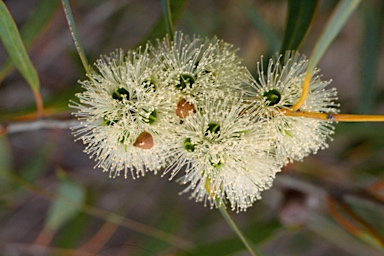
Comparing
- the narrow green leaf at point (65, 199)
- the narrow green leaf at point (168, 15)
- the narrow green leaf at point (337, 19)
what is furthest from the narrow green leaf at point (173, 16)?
the narrow green leaf at point (65, 199)

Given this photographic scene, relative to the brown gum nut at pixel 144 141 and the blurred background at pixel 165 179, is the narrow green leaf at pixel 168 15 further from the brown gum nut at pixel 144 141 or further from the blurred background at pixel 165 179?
the blurred background at pixel 165 179

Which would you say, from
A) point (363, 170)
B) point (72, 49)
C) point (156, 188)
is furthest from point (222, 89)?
point (156, 188)

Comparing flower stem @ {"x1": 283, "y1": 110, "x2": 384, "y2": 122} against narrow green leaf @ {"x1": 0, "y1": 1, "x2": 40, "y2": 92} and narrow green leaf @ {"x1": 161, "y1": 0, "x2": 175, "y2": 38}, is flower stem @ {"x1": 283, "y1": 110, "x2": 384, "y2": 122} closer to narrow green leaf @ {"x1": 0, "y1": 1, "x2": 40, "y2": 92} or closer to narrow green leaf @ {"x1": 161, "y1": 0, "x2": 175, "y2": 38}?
narrow green leaf @ {"x1": 161, "y1": 0, "x2": 175, "y2": 38}

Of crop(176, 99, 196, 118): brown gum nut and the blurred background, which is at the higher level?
the blurred background

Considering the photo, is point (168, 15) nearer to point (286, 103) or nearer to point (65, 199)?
point (286, 103)

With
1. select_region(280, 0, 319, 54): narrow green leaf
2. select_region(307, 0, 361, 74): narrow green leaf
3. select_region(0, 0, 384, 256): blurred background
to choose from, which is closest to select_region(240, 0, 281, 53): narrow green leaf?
select_region(0, 0, 384, 256): blurred background

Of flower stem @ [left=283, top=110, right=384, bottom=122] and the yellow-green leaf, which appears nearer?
flower stem @ [left=283, top=110, right=384, bottom=122]
